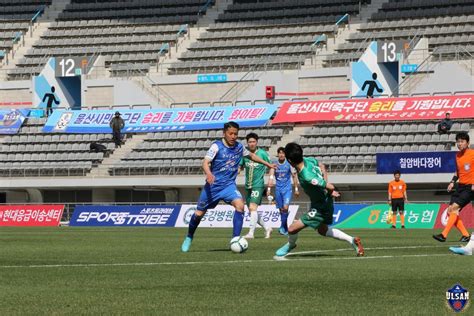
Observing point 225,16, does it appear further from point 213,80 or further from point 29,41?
point 29,41

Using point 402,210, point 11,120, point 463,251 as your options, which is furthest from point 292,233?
point 11,120

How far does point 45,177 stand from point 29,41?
1275cm

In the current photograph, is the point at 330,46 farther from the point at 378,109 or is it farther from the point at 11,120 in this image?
the point at 11,120

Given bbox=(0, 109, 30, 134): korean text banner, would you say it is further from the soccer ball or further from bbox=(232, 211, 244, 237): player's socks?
the soccer ball

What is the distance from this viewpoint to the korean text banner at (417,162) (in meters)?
45.0

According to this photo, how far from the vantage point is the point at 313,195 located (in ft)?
54.5

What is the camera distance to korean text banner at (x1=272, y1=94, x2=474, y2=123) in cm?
4750

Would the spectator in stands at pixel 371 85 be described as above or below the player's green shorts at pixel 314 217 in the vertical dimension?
above

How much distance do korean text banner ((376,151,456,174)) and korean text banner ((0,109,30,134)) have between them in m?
19.4

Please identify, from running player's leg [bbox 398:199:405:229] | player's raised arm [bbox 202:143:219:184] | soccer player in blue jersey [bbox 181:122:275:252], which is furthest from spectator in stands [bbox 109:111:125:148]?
player's raised arm [bbox 202:143:219:184]

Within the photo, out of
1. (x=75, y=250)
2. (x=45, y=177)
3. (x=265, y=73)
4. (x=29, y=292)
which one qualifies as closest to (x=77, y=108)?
(x=45, y=177)

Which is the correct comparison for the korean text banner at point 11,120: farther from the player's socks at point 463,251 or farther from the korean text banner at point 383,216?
the player's socks at point 463,251

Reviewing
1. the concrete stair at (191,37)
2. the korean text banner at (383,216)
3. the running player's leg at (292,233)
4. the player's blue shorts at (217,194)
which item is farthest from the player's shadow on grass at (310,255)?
the concrete stair at (191,37)

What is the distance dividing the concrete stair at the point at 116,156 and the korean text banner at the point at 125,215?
5950 mm
